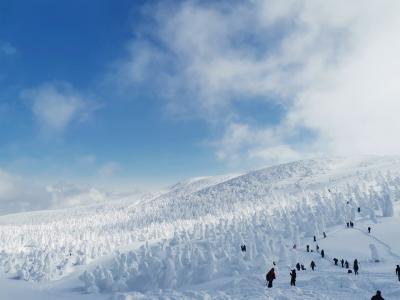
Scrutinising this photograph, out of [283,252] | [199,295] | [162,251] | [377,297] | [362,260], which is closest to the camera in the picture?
[377,297]

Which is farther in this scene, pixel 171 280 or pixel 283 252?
pixel 171 280

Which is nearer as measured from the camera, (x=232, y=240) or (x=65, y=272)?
(x=232, y=240)

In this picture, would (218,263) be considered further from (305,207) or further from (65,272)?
(65,272)

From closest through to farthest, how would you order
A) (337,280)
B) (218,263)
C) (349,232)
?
(337,280)
(218,263)
(349,232)

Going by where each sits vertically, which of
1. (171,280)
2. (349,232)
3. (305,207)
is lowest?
(171,280)

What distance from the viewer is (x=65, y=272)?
150 metres

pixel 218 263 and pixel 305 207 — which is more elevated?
pixel 305 207

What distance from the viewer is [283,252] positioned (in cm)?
7556

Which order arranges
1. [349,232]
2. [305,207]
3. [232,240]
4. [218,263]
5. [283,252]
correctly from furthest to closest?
[305,207] → [232,240] → [349,232] → [218,263] → [283,252]

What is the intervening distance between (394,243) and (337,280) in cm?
4975

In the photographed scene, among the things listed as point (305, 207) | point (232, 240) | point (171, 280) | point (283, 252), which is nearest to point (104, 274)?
point (171, 280)

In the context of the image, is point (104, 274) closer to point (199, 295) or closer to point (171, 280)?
point (171, 280)

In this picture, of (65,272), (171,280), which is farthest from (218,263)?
(65,272)

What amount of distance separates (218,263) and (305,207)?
235 ft
